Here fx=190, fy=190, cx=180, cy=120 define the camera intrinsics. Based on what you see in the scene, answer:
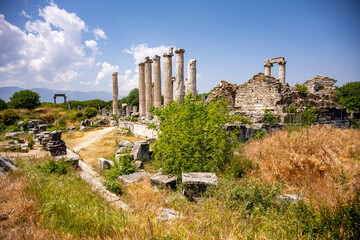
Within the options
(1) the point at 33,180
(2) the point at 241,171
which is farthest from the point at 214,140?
(1) the point at 33,180

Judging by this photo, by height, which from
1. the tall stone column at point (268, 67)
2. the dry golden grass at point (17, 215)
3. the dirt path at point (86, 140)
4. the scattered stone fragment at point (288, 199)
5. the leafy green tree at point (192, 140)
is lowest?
the dirt path at point (86, 140)

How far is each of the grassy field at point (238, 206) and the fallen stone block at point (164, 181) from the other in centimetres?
20

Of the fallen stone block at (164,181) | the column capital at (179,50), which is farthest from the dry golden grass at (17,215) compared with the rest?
the column capital at (179,50)

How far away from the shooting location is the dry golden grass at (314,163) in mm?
4069

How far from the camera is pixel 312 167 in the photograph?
16.4 feet

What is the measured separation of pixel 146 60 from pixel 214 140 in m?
18.5

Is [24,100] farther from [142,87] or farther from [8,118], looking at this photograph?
[142,87]

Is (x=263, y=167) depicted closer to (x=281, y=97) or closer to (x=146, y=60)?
(x=281, y=97)

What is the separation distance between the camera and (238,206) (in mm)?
3863

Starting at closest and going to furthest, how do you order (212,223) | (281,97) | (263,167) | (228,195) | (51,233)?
(51,233), (212,223), (228,195), (263,167), (281,97)

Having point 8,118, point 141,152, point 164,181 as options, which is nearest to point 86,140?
point 141,152

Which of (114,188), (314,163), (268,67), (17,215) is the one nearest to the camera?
(17,215)

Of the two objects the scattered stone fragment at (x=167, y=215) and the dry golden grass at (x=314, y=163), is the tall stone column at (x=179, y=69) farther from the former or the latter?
the scattered stone fragment at (x=167, y=215)

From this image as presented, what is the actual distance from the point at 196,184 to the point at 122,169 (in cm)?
377
